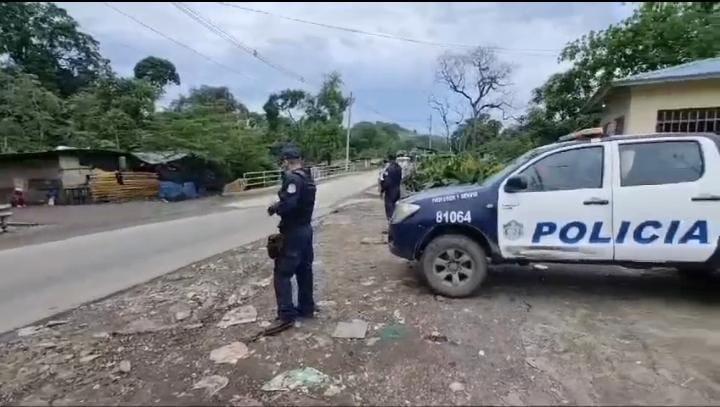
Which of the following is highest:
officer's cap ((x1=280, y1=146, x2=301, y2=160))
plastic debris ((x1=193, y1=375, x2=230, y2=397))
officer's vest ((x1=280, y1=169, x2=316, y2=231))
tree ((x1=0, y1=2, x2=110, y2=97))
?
tree ((x1=0, y1=2, x2=110, y2=97))

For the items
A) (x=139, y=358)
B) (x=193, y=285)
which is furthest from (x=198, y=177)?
(x=139, y=358)

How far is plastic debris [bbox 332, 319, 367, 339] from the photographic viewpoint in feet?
14.6

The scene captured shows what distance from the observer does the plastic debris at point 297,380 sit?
11.6 feet

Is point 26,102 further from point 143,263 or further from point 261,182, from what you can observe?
point 143,263

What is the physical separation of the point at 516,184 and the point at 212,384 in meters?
3.58

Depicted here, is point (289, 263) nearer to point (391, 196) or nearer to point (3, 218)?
point (391, 196)

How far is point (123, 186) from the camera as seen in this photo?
77.3 ft

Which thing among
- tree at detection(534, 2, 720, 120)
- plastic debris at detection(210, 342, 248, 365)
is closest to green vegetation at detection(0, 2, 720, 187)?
tree at detection(534, 2, 720, 120)

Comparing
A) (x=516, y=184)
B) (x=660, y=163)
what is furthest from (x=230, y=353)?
(x=660, y=163)

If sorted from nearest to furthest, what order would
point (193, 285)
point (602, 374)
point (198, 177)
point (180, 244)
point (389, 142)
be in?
1. point (602, 374)
2. point (193, 285)
3. point (180, 244)
4. point (198, 177)
5. point (389, 142)

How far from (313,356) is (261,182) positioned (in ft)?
91.4

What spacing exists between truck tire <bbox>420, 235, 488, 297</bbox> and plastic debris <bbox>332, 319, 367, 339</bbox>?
1.11m

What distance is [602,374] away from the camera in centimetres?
369

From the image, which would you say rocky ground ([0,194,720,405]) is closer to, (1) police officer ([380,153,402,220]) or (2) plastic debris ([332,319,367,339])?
(2) plastic debris ([332,319,367,339])
